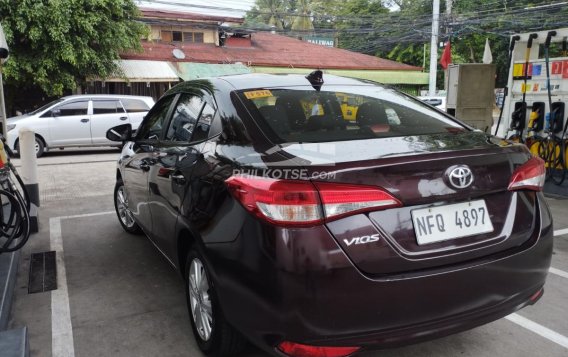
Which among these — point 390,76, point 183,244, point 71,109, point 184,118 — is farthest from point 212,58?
point 183,244

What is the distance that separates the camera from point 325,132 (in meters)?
2.68

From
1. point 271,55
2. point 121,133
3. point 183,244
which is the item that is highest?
point 271,55

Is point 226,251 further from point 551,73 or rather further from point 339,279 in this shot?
point 551,73

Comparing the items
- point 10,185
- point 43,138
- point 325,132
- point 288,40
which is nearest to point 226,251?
point 325,132

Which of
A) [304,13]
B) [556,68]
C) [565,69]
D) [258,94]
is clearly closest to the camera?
[258,94]

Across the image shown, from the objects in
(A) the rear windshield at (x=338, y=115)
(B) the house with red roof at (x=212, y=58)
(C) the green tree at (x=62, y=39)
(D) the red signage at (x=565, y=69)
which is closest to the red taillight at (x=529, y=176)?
(A) the rear windshield at (x=338, y=115)

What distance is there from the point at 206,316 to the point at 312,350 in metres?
0.85

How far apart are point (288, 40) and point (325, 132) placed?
26369 mm

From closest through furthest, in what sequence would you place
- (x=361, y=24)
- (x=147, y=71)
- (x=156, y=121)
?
(x=156, y=121), (x=147, y=71), (x=361, y=24)

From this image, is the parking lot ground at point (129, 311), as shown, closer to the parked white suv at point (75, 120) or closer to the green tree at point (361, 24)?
the parked white suv at point (75, 120)

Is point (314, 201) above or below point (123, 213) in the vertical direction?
above

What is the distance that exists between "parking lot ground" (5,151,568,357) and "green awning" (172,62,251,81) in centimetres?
1519

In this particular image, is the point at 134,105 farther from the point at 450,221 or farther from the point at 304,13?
the point at 304,13

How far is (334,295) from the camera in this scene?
6.55 ft
